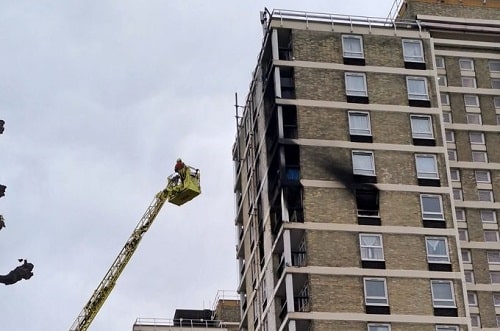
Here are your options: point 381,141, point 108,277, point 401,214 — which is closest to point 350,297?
point 401,214

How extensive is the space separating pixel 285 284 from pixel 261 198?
477 inches

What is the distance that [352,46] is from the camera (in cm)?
8688

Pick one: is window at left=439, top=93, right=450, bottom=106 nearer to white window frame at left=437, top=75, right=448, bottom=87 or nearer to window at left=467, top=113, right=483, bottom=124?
white window frame at left=437, top=75, right=448, bottom=87

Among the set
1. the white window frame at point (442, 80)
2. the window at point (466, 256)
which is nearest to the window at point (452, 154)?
the white window frame at point (442, 80)

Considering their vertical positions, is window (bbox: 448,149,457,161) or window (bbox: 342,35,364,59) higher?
window (bbox: 342,35,364,59)

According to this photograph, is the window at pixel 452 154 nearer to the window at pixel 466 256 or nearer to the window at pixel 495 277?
the window at pixel 466 256

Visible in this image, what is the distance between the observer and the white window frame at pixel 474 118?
92312mm

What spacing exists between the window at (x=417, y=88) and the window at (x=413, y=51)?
70.7 inches

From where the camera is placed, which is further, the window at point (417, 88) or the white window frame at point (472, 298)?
the window at point (417, 88)

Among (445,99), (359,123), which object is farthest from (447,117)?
(359,123)

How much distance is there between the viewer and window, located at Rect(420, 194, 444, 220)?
81.1 metres

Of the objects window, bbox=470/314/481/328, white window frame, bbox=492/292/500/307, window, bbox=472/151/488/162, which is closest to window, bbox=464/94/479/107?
window, bbox=472/151/488/162

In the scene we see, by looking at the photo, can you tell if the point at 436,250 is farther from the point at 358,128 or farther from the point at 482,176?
the point at 482,176

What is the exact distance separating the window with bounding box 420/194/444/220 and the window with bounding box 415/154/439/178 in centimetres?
175
